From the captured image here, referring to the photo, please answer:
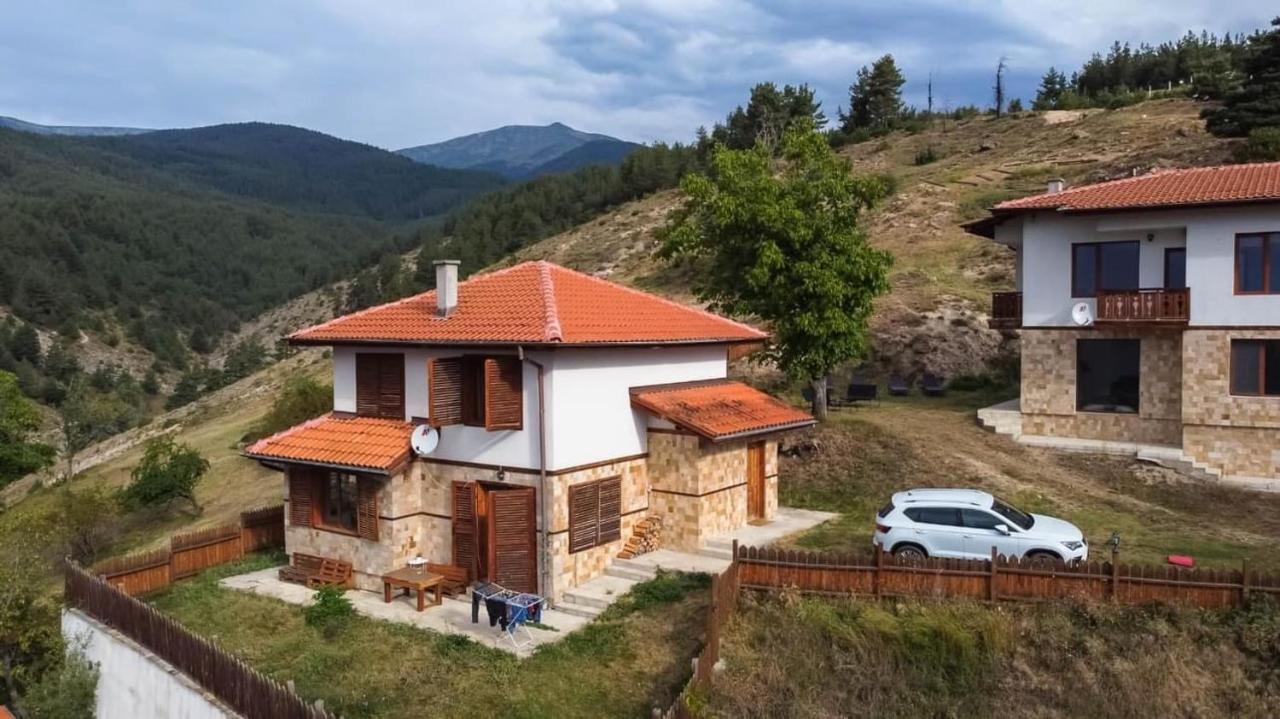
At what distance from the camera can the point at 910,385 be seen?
33969 mm

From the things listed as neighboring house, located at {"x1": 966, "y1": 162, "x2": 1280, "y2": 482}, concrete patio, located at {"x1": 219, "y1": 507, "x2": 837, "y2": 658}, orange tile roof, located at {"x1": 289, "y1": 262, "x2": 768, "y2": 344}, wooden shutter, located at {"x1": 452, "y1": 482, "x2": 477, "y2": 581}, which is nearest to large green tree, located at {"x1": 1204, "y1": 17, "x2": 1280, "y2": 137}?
neighboring house, located at {"x1": 966, "y1": 162, "x2": 1280, "y2": 482}

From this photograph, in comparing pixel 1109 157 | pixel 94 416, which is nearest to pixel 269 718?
pixel 1109 157

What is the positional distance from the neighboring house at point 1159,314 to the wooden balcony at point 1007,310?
36 mm

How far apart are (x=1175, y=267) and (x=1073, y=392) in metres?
4.20

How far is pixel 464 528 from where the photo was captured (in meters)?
17.9

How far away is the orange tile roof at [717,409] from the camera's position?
18.1 m

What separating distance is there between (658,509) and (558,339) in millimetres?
4852

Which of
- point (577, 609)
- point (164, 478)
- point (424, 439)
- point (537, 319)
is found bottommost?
point (577, 609)

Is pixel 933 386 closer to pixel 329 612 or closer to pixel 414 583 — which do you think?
pixel 414 583

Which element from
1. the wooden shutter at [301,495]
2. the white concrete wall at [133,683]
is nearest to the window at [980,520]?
the white concrete wall at [133,683]

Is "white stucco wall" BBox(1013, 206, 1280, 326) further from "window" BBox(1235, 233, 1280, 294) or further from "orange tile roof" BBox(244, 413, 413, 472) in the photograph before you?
"orange tile roof" BBox(244, 413, 413, 472)

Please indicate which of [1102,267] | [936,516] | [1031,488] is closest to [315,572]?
[936,516]

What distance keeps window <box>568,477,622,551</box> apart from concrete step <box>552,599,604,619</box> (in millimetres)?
1031

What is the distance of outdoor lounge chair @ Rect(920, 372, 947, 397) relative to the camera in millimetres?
32062
